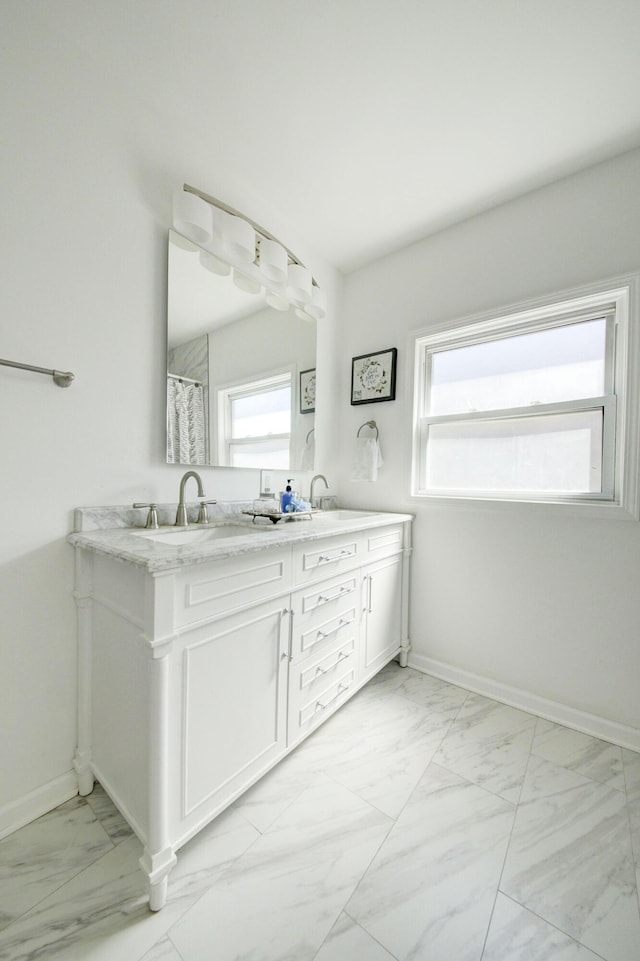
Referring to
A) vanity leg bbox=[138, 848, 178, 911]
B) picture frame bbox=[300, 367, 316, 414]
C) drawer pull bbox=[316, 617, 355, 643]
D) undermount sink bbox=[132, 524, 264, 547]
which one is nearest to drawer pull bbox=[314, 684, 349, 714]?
drawer pull bbox=[316, 617, 355, 643]

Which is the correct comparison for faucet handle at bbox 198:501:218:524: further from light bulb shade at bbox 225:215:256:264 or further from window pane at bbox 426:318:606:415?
window pane at bbox 426:318:606:415

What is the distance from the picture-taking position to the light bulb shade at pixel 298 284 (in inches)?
74.6

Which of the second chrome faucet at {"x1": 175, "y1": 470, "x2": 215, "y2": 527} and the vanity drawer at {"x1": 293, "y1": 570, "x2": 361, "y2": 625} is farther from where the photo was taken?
the second chrome faucet at {"x1": 175, "y1": 470, "x2": 215, "y2": 527}

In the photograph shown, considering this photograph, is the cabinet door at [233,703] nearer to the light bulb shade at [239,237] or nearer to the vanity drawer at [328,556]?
the vanity drawer at [328,556]

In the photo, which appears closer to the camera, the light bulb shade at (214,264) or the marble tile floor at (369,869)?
Result: the marble tile floor at (369,869)

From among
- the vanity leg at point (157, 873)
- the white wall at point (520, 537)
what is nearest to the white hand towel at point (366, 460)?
the white wall at point (520, 537)

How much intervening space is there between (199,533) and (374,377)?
1.50 metres

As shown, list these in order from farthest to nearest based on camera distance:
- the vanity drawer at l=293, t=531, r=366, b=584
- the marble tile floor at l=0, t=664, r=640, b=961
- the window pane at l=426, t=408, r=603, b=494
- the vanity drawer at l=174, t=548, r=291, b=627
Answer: the window pane at l=426, t=408, r=603, b=494, the vanity drawer at l=293, t=531, r=366, b=584, the vanity drawer at l=174, t=548, r=291, b=627, the marble tile floor at l=0, t=664, r=640, b=961

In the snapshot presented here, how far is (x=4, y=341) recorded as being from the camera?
110cm

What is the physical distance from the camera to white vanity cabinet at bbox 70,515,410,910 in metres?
0.91

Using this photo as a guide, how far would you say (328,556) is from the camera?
1.47 m

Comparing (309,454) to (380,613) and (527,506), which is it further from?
(527,506)

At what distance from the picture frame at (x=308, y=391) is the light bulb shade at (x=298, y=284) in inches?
15.9

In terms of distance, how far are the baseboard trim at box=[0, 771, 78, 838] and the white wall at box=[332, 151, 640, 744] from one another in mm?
1735
